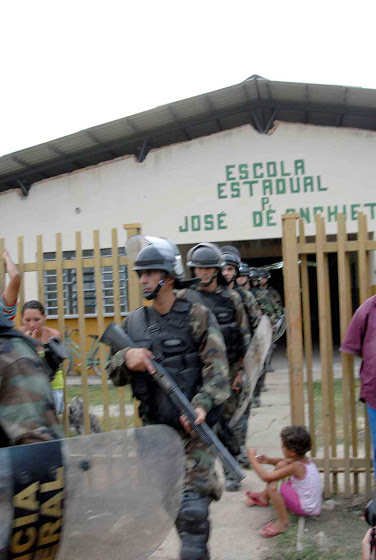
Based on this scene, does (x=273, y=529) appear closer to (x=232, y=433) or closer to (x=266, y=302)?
(x=232, y=433)

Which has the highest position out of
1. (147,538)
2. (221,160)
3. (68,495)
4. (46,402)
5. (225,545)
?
(221,160)

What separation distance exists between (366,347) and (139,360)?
1551 millimetres

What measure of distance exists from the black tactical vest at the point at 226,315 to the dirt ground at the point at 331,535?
1.23 metres

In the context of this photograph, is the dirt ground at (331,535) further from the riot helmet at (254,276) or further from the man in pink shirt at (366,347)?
the riot helmet at (254,276)

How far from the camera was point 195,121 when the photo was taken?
11703 mm

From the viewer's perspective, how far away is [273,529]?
3.95 metres

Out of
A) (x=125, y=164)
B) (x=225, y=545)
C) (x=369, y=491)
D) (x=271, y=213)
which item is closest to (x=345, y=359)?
(x=369, y=491)

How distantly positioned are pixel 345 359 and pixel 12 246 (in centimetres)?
890

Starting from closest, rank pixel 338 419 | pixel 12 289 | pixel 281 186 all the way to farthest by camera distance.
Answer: pixel 12 289
pixel 338 419
pixel 281 186

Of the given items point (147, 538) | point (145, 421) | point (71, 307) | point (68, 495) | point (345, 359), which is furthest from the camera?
point (71, 307)

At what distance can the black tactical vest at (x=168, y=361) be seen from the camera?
3156 mm

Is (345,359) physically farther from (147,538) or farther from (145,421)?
(147,538)

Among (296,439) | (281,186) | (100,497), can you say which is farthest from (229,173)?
(100,497)

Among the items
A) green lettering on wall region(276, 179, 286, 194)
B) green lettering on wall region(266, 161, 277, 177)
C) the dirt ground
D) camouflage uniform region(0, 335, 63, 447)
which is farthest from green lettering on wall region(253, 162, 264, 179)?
camouflage uniform region(0, 335, 63, 447)
